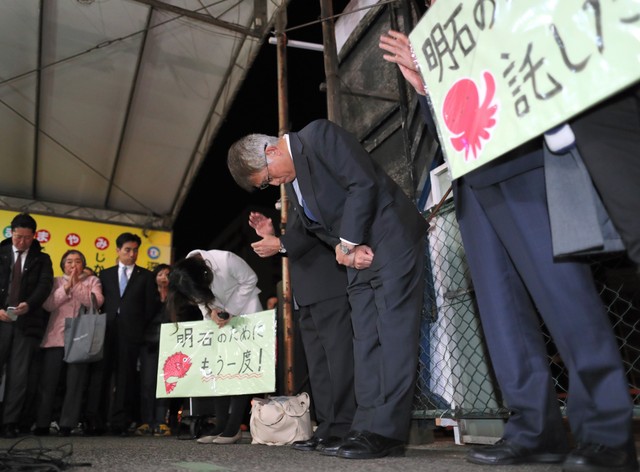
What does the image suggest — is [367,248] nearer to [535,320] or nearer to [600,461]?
[535,320]

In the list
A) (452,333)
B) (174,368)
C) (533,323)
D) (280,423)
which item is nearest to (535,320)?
(533,323)

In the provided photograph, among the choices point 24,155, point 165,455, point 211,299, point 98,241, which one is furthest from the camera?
point 98,241

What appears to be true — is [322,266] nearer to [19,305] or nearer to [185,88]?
[19,305]

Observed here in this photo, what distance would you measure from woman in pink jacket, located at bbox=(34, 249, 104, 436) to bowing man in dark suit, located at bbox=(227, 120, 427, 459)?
9.41 feet

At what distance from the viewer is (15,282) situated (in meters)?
4.14

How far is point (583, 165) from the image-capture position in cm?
137

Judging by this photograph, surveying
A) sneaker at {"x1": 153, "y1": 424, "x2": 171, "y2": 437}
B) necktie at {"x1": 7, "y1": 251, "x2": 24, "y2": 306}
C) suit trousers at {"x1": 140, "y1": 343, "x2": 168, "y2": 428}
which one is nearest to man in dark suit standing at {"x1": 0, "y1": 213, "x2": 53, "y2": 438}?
necktie at {"x1": 7, "y1": 251, "x2": 24, "y2": 306}

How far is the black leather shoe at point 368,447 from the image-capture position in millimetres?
1781

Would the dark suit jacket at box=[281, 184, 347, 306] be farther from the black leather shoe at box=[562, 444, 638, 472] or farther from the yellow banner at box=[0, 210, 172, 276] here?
the yellow banner at box=[0, 210, 172, 276]

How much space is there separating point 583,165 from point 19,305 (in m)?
4.10

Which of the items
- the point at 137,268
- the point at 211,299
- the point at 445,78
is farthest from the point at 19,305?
the point at 445,78

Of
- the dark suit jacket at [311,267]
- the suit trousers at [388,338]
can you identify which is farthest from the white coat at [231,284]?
the suit trousers at [388,338]

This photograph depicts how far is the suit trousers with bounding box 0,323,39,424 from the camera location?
402cm

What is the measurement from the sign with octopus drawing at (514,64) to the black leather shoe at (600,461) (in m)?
0.77
